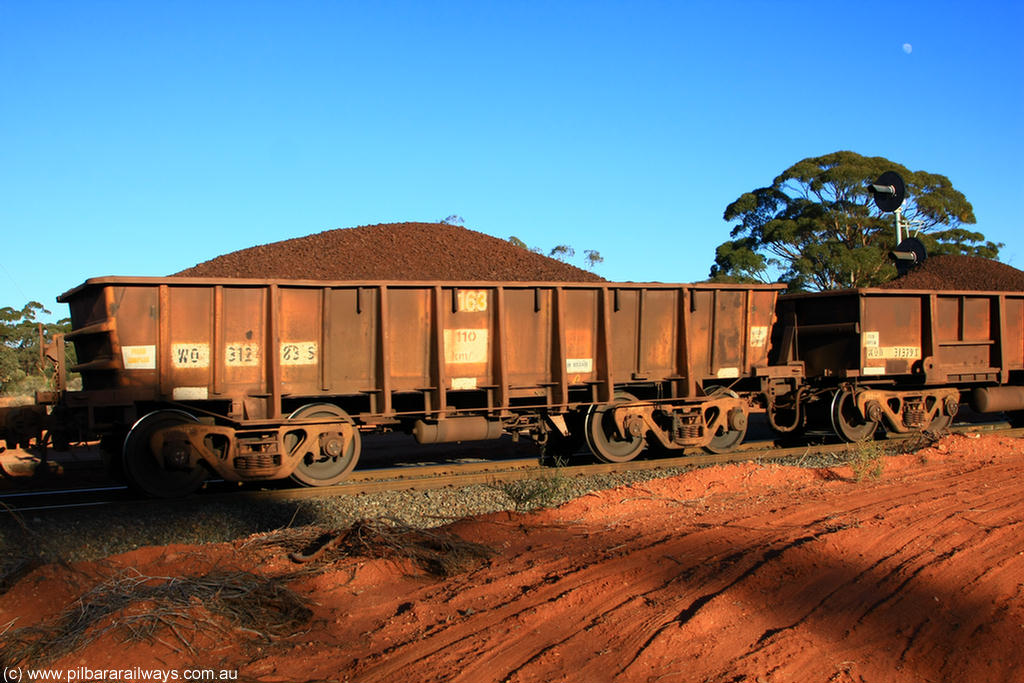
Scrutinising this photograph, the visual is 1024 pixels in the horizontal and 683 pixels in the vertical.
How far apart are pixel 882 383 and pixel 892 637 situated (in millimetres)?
10201

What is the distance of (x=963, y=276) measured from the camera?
27.2 m

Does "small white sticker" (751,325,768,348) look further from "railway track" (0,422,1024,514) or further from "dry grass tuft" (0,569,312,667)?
"dry grass tuft" (0,569,312,667)

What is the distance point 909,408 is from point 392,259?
55.4ft

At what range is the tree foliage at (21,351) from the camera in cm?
2586

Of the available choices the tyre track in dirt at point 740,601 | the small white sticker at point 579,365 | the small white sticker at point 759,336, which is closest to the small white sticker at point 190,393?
the tyre track in dirt at point 740,601

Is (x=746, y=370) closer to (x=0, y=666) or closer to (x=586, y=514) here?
(x=586, y=514)

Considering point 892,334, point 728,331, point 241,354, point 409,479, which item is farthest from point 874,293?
point 241,354

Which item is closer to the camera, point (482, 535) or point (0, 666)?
point (0, 666)

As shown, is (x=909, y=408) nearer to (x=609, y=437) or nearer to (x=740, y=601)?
(x=609, y=437)

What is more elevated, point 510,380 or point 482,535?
point 510,380

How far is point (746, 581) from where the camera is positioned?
204 inches

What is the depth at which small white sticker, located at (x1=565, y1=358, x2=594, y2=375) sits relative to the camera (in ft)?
38.0

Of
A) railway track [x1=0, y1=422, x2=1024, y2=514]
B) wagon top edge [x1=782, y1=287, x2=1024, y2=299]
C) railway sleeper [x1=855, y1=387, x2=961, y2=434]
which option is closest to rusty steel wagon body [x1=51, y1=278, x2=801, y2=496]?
railway track [x1=0, y1=422, x2=1024, y2=514]

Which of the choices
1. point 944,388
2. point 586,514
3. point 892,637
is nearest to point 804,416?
point 944,388
